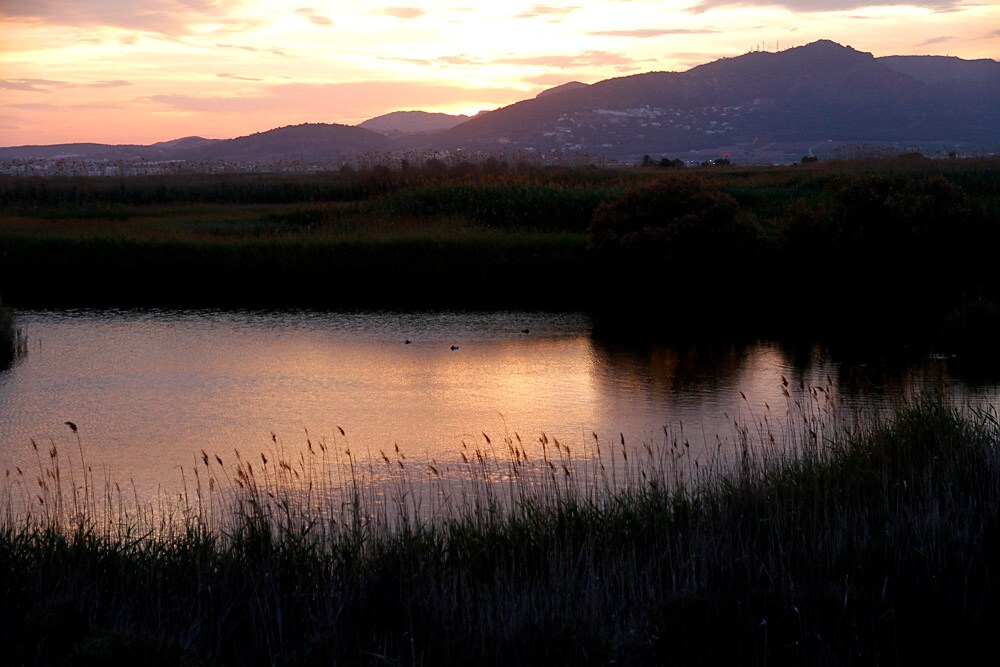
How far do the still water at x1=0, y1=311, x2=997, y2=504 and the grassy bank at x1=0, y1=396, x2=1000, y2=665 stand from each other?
78.4 inches

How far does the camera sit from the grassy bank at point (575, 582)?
5047 millimetres

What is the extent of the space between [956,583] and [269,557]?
395cm

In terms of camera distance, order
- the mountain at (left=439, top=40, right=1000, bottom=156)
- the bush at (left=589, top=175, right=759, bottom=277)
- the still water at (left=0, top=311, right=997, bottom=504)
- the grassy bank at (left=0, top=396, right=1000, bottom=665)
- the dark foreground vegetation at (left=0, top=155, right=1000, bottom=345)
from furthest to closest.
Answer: the mountain at (left=439, top=40, right=1000, bottom=156)
the bush at (left=589, top=175, right=759, bottom=277)
the dark foreground vegetation at (left=0, top=155, right=1000, bottom=345)
the still water at (left=0, top=311, right=997, bottom=504)
the grassy bank at (left=0, top=396, right=1000, bottom=665)

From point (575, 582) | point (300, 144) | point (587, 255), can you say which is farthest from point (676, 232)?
point (300, 144)

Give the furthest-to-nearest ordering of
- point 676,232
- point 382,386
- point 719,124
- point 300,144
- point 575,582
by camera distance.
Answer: point 719,124 → point 300,144 → point 676,232 → point 382,386 → point 575,582

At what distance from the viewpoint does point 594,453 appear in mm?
9789

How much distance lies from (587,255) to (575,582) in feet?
55.7

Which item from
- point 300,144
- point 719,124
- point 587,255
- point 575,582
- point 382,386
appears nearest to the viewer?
point 575,582

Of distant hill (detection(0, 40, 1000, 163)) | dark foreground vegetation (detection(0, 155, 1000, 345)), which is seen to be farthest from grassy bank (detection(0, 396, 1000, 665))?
distant hill (detection(0, 40, 1000, 163))

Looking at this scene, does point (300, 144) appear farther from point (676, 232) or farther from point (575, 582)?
point (575, 582)

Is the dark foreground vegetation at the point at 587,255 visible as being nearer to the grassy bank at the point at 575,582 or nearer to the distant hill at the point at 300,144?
the grassy bank at the point at 575,582

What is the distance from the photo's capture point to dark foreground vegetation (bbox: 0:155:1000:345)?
19.6 m

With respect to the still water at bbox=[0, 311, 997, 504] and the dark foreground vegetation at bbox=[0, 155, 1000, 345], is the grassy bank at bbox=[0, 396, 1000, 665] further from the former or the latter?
the dark foreground vegetation at bbox=[0, 155, 1000, 345]

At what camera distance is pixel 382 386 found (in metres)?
13.4
